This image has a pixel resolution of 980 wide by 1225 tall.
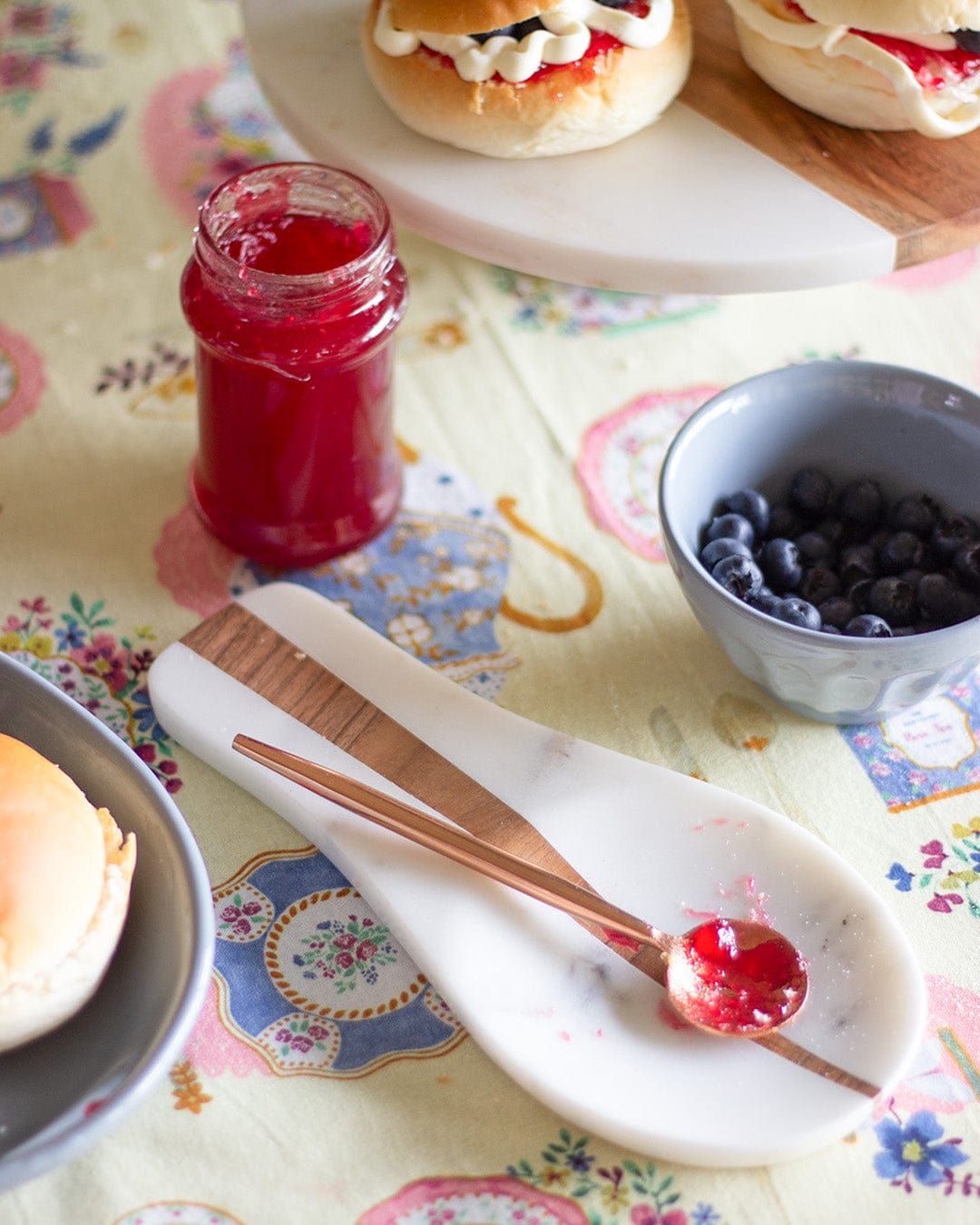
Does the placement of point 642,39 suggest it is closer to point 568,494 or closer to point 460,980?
point 568,494

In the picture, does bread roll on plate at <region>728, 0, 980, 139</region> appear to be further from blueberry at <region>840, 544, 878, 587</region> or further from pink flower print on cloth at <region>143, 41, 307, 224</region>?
pink flower print on cloth at <region>143, 41, 307, 224</region>

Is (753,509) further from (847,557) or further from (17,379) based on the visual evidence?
(17,379)

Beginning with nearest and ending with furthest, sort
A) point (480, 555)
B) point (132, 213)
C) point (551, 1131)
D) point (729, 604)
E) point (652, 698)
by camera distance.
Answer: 1. point (551, 1131)
2. point (729, 604)
3. point (652, 698)
4. point (480, 555)
5. point (132, 213)

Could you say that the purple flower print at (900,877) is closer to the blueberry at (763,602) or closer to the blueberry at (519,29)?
the blueberry at (763,602)

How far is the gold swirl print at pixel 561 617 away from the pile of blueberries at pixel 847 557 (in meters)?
0.13

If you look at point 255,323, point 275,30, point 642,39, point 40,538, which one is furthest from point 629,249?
point 40,538

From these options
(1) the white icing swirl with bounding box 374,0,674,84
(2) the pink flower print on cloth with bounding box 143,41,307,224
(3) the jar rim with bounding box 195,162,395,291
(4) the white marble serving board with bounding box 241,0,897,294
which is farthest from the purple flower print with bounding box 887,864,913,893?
(2) the pink flower print on cloth with bounding box 143,41,307,224

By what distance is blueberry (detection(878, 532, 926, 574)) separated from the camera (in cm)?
100

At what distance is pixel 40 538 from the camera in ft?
3.75

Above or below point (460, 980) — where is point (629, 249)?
above

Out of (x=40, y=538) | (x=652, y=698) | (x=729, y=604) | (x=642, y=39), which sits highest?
(x=642, y=39)

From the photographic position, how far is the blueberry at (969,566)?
3.20ft

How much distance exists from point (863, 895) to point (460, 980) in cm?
27

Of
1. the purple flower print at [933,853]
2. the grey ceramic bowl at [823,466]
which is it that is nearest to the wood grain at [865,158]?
the grey ceramic bowl at [823,466]
